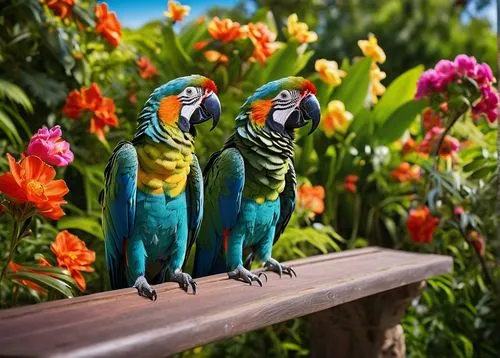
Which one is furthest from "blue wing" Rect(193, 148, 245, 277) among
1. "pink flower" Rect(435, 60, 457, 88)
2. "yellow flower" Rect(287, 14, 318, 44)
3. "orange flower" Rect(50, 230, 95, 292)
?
"pink flower" Rect(435, 60, 457, 88)

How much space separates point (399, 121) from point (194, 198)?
113 cm

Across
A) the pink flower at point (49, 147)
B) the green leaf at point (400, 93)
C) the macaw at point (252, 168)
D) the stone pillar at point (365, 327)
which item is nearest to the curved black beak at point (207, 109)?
the macaw at point (252, 168)

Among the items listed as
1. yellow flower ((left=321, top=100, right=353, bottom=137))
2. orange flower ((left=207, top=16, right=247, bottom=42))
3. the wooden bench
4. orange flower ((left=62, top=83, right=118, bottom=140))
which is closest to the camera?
the wooden bench

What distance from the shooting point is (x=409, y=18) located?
24.7 ft

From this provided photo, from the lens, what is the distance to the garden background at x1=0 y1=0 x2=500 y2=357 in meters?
1.59

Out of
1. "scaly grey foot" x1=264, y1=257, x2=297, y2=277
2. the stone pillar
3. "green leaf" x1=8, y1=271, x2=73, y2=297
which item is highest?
"green leaf" x1=8, y1=271, x2=73, y2=297

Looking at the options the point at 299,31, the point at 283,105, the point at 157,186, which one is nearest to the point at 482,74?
the point at 299,31

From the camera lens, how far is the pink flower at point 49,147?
1092 mm

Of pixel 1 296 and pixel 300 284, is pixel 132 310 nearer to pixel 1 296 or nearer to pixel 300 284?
pixel 300 284

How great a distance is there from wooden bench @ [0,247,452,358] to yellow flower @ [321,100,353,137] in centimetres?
43

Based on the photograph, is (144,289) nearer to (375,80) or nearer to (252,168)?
(252,168)

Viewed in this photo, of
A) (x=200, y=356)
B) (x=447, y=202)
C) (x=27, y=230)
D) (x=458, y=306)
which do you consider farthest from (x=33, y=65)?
(x=458, y=306)

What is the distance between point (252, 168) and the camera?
4.03 ft

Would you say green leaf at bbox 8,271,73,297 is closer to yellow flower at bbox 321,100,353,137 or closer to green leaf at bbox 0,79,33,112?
green leaf at bbox 0,79,33,112
